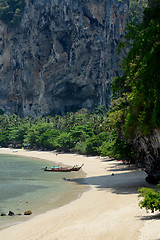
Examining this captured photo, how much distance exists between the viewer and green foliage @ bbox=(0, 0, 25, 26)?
6663 inches

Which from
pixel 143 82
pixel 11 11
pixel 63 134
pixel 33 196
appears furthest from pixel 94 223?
pixel 11 11

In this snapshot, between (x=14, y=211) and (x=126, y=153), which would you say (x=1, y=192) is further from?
(x=126, y=153)

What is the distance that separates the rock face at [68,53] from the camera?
6137 inches

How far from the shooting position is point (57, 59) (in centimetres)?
15662

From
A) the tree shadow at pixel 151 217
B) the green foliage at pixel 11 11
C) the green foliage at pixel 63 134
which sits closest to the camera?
the tree shadow at pixel 151 217

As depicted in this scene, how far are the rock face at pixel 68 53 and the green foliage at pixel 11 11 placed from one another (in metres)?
4.92

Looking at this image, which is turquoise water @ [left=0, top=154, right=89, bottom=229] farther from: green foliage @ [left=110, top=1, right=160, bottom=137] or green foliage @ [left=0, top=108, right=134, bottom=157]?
green foliage @ [left=0, top=108, right=134, bottom=157]

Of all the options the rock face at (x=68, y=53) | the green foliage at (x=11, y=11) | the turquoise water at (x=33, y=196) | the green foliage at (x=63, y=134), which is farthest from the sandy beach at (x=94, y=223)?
the green foliage at (x=11, y=11)

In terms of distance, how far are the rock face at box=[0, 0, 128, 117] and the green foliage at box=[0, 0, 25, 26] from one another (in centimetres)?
492

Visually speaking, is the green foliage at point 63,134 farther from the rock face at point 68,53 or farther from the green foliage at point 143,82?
the green foliage at point 143,82

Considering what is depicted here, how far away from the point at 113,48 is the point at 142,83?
14234 centimetres

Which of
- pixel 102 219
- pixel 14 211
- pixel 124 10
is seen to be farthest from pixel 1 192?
pixel 124 10

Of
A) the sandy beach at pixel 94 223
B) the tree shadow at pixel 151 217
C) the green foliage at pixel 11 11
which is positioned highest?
the green foliage at pixel 11 11

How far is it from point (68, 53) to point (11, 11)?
4536 centimetres
